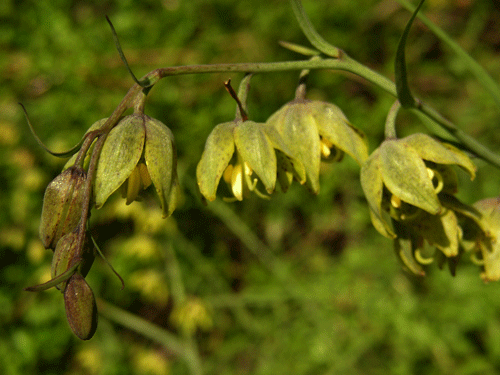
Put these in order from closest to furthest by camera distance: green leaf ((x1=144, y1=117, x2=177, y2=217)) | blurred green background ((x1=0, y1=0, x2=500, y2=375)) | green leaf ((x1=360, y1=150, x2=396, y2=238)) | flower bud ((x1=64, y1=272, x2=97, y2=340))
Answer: flower bud ((x1=64, y1=272, x2=97, y2=340))
green leaf ((x1=144, y1=117, x2=177, y2=217))
green leaf ((x1=360, y1=150, x2=396, y2=238))
blurred green background ((x1=0, y1=0, x2=500, y2=375))

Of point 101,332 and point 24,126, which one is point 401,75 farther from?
point 24,126

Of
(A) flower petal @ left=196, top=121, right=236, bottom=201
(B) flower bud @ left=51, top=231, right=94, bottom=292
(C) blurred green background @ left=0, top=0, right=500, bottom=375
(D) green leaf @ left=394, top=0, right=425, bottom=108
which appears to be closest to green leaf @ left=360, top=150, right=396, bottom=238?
(D) green leaf @ left=394, top=0, right=425, bottom=108

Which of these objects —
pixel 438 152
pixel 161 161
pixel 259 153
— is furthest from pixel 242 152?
pixel 438 152

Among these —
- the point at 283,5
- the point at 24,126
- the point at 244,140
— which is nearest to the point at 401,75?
the point at 244,140

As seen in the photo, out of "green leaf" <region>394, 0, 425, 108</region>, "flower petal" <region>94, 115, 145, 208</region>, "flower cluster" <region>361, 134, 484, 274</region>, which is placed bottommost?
"flower cluster" <region>361, 134, 484, 274</region>

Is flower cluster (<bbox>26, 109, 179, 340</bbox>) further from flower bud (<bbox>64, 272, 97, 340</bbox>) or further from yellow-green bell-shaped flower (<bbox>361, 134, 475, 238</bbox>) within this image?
yellow-green bell-shaped flower (<bbox>361, 134, 475, 238</bbox>)

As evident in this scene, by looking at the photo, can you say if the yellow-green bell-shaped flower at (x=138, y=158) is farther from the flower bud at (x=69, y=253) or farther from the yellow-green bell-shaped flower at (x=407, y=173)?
the yellow-green bell-shaped flower at (x=407, y=173)

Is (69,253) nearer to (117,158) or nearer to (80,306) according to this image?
(80,306)
